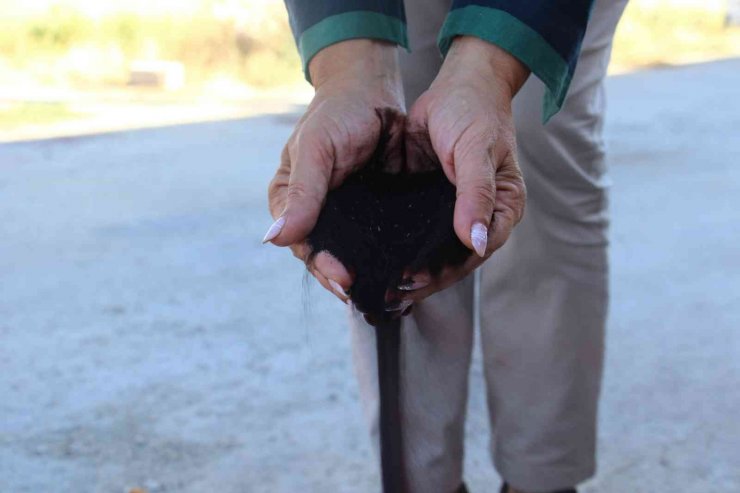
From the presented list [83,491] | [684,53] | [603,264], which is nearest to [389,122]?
[603,264]

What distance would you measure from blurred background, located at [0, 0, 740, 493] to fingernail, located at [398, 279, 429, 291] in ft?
0.59

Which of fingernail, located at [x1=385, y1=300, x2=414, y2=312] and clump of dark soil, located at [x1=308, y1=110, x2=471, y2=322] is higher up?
clump of dark soil, located at [x1=308, y1=110, x2=471, y2=322]

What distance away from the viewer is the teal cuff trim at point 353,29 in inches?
48.4

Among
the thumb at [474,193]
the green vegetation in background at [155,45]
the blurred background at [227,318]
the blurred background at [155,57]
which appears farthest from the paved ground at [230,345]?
the green vegetation in background at [155,45]

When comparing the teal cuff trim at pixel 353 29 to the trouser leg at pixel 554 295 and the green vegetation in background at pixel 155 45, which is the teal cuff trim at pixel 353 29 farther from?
the green vegetation in background at pixel 155 45

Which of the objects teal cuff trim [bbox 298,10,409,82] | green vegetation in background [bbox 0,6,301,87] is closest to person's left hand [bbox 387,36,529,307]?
teal cuff trim [bbox 298,10,409,82]

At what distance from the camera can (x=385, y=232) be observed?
3.32 ft

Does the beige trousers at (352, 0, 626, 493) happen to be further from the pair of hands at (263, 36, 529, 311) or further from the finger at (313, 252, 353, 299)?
the finger at (313, 252, 353, 299)

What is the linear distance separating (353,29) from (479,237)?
0.39 metres

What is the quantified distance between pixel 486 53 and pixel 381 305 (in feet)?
1.13

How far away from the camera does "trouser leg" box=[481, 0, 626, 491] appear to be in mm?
1587

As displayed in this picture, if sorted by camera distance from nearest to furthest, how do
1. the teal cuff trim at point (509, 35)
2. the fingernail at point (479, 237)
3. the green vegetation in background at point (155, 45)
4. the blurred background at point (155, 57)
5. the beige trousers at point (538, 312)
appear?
the fingernail at point (479, 237) < the teal cuff trim at point (509, 35) < the beige trousers at point (538, 312) < the blurred background at point (155, 57) < the green vegetation in background at point (155, 45)

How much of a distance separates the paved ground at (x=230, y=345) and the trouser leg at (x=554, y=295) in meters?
0.33

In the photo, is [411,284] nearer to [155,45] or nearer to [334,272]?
[334,272]
